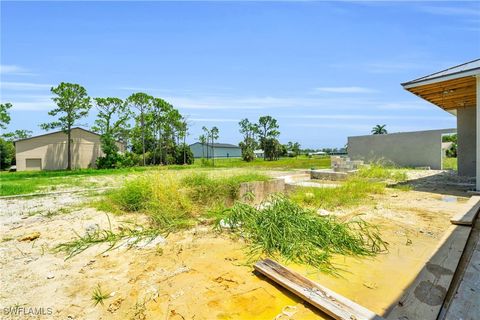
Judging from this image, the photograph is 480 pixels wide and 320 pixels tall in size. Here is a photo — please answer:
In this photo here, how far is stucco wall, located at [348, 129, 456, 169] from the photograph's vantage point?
41.3 ft

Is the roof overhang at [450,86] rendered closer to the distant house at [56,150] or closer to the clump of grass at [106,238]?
the clump of grass at [106,238]

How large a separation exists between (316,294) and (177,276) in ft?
3.81

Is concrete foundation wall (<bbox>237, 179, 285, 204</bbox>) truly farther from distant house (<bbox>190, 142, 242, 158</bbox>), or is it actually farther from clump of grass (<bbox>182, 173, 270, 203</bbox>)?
distant house (<bbox>190, 142, 242, 158</bbox>)

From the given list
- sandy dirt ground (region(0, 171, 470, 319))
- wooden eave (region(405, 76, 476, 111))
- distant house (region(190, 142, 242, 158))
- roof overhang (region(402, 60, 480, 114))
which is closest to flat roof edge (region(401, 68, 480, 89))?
roof overhang (region(402, 60, 480, 114))

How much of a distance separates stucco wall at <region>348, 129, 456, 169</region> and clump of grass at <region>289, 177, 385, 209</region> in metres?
7.00

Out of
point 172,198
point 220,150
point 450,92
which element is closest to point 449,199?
point 450,92

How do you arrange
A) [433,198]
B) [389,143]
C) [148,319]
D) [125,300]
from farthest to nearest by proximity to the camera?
[389,143]
[433,198]
[125,300]
[148,319]

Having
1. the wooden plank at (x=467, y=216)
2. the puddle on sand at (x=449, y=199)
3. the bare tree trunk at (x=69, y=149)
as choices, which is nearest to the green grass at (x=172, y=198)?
the wooden plank at (x=467, y=216)

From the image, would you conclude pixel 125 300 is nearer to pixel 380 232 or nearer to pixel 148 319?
pixel 148 319

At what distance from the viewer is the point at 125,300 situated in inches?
76.8

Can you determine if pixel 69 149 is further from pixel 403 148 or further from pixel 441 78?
pixel 403 148

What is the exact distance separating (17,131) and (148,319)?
39313 millimetres

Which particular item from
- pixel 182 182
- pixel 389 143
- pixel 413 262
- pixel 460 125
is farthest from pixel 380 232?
pixel 389 143

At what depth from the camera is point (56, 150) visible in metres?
20.0
